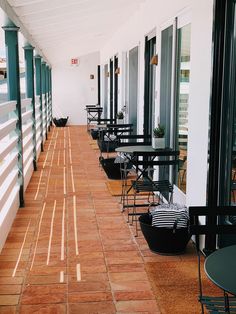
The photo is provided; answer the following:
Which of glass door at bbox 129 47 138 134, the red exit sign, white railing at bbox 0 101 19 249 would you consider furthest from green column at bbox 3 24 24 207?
the red exit sign

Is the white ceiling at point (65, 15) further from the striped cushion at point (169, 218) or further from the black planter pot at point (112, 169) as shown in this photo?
the striped cushion at point (169, 218)

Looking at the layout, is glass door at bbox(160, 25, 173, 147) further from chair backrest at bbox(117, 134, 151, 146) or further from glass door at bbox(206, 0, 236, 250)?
glass door at bbox(206, 0, 236, 250)


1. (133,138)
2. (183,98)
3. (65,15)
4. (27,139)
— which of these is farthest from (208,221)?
(27,139)

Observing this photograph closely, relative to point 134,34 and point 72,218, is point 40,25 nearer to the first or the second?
point 134,34

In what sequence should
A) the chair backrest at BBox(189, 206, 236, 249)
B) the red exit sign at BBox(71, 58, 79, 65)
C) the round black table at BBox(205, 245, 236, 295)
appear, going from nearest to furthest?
1. the round black table at BBox(205, 245, 236, 295)
2. the chair backrest at BBox(189, 206, 236, 249)
3. the red exit sign at BBox(71, 58, 79, 65)

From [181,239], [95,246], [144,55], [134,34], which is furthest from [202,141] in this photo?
[134,34]

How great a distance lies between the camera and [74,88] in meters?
15.1

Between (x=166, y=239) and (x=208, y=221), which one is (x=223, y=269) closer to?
(x=208, y=221)

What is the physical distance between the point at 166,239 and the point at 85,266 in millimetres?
631

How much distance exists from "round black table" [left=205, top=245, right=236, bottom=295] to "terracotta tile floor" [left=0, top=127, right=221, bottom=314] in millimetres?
847

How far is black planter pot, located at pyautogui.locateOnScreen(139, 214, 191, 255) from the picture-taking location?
3.48 m

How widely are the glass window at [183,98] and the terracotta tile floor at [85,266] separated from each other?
2.49ft

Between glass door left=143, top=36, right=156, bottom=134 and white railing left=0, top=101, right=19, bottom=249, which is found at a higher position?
glass door left=143, top=36, right=156, bottom=134

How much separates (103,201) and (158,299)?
7.79 feet
